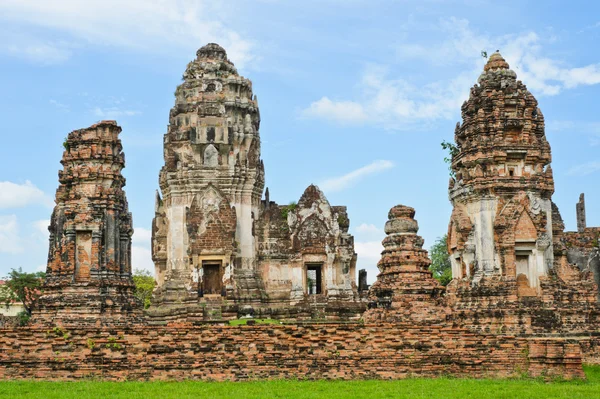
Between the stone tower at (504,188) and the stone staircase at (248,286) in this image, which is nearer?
the stone tower at (504,188)

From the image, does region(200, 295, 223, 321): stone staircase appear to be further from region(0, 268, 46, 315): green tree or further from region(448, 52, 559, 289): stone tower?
region(0, 268, 46, 315): green tree

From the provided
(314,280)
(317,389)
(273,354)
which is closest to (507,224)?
(273,354)

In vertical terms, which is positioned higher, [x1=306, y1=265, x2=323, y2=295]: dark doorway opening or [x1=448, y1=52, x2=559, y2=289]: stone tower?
[x1=448, y1=52, x2=559, y2=289]: stone tower

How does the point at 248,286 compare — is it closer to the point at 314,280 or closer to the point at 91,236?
the point at 314,280

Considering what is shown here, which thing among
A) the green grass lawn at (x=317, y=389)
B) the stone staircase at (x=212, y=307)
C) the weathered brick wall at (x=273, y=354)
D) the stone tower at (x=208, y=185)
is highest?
the stone tower at (x=208, y=185)

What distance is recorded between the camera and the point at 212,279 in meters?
28.6

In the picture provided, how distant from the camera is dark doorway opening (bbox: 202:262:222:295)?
28484 mm

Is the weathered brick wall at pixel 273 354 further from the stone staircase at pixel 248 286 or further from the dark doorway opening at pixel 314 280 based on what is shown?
the dark doorway opening at pixel 314 280

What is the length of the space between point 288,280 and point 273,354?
47.0 ft

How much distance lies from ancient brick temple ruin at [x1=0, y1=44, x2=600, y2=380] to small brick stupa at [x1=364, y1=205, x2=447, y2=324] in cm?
3

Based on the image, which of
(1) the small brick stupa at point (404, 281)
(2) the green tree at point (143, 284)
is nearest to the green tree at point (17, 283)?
(2) the green tree at point (143, 284)

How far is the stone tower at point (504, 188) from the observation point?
1856 centimetres

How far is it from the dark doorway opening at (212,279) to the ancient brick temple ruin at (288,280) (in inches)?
1.9

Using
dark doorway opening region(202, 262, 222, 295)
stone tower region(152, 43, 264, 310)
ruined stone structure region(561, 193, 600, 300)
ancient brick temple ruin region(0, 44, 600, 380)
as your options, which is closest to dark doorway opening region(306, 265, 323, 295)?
ancient brick temple ruin region(0, 44, 600, 380)
